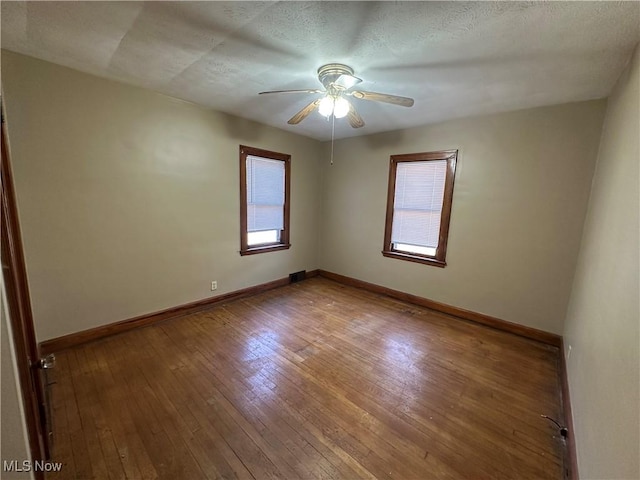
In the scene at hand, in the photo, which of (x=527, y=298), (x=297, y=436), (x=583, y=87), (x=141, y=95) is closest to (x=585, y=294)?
(x=527, y=298)

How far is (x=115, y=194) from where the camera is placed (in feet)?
8.77

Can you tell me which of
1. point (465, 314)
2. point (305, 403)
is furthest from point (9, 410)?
point (465, 314)

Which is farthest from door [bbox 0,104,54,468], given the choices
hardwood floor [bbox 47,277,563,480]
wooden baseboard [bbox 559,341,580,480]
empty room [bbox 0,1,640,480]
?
wooden baseboard [bbox 559,341,580,480]

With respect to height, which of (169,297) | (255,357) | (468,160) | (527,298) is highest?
(468,160)

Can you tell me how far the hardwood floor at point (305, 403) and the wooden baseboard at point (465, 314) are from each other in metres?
0.11

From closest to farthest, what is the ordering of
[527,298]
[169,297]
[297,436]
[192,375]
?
1. [297,436]
2. [192,375]
3. [527,298]
4. [169,297]

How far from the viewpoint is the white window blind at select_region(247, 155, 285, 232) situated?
3.86m

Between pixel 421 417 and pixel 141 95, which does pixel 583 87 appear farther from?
pixel 141 95

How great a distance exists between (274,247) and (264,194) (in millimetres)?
869

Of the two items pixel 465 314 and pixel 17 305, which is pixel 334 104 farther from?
pixel 465 314

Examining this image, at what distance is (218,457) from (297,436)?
0.47m

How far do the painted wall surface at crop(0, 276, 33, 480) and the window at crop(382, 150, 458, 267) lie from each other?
381 cm

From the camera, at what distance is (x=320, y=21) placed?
1.57m

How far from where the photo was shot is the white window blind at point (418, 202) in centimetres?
358
